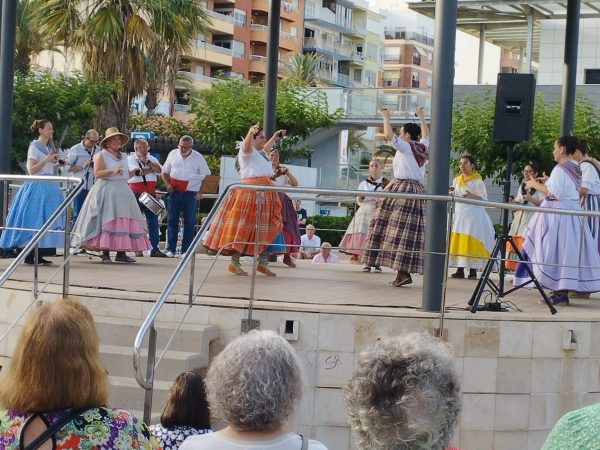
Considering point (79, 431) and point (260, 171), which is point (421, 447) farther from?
point (260, 171)

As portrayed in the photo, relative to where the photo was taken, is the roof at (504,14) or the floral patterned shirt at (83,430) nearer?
the floral patterned shirt at (83,430)

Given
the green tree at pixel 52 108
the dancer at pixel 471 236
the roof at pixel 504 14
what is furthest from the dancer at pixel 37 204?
the green tree at pixel 52 108

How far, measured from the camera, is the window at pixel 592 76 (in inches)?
1337

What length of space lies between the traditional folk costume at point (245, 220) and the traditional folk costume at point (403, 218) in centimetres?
100

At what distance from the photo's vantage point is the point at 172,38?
31.8 metres

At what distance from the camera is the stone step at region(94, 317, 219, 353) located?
356 inches

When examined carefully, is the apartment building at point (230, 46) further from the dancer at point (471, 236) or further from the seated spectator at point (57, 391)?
the seated spectator at point (57, 391)

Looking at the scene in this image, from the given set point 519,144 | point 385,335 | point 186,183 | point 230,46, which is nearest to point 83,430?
point 385,335

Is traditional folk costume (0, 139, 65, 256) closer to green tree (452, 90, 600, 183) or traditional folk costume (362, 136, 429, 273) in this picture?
traditional folk costume (362, 136, 429, 273)

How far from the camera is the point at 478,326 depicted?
30.4 ft

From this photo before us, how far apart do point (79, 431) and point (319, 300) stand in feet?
20.4

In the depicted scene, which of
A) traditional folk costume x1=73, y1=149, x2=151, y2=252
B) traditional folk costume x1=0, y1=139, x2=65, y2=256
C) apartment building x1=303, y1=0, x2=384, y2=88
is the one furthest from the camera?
apartment building x1=303, y1=0, x2=384, y2=88

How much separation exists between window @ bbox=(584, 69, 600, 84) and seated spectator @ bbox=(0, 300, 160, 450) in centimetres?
3198

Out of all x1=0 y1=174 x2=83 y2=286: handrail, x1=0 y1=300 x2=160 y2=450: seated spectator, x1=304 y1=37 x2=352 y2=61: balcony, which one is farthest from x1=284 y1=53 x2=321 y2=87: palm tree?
x1=0 y1=300 x2=160 y2=450: seated spectator
